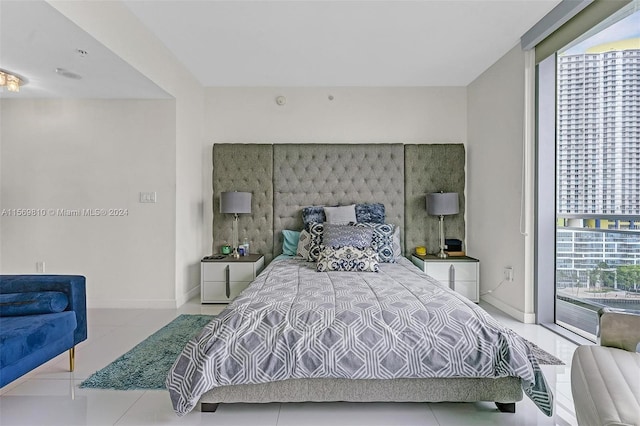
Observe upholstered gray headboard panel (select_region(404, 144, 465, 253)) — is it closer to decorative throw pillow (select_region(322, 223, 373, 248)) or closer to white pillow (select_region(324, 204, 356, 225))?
white pillow (select_region(324, 204, 356, 225))

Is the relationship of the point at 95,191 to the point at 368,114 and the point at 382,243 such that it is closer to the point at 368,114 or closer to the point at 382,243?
the point at 382,243

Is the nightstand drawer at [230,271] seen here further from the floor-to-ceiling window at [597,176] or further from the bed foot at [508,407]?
the floor-to-ceiling window at [597,176]

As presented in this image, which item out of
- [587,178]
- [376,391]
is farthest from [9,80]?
[587,178]

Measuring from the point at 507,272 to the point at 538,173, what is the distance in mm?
1067

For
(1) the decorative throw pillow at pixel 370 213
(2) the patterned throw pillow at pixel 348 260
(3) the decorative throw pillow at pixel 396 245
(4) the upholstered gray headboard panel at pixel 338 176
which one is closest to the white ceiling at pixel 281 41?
(4) the upholstered gray headboard panel at pixel 338 176

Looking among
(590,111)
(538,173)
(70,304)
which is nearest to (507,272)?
(538,173)

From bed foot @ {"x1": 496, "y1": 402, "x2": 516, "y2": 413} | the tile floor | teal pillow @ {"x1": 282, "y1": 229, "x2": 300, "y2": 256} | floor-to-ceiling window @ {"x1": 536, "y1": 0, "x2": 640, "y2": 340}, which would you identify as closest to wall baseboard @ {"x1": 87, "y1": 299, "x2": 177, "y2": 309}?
teal pillow @ {"x1": 282, "y1": 229, "x2": 300, "y2": 256}

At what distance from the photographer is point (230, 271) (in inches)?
171

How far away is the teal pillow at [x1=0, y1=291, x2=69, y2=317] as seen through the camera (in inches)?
95.7

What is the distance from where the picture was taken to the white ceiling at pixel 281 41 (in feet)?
9.57

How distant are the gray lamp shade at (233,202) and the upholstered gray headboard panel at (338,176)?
0.43 meters

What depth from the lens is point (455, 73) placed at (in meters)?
4.48

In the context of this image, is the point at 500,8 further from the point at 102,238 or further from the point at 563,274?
the point at 102,238

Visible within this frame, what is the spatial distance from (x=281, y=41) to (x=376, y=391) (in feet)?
10.2
